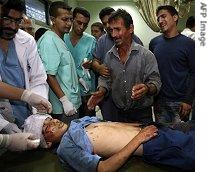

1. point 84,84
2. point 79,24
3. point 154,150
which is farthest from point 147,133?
point 79,24

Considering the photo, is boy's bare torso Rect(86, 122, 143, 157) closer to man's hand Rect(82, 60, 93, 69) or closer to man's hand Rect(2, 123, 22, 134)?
man's hand Rect(2, 123, 22, 134)

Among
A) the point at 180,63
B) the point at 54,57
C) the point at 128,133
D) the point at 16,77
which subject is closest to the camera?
the point at 128,133

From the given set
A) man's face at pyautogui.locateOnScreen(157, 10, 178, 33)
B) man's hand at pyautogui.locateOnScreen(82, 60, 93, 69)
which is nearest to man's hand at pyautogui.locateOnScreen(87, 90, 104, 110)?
man's hand at pyautogui.locateOnScreen(82, 60, 93, 69)

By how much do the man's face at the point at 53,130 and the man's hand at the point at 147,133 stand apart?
0.52m

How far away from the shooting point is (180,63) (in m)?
2.47

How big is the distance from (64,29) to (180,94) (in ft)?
3.66

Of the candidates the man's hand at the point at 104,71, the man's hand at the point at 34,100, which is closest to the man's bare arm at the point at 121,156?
the man's hand at the point at 34,100

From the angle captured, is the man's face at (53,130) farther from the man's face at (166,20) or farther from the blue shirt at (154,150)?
the man's face at (166,20)

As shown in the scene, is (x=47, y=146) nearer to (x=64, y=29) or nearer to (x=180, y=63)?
(x=64, y=29)

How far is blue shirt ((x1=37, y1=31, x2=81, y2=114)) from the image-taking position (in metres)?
2.30

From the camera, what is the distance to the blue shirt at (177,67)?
8.01 feet

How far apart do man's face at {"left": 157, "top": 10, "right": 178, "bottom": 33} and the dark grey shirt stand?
382 mm
